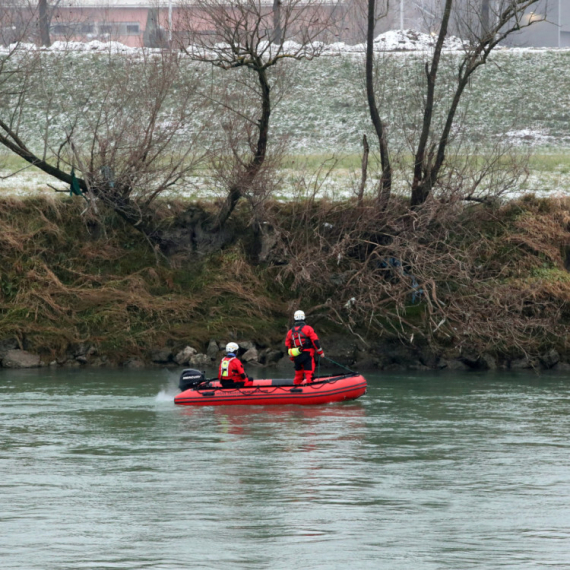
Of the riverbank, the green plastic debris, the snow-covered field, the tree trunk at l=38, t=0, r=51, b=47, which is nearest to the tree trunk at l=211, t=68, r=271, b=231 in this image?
the riverbank

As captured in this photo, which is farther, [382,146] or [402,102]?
[402,102]

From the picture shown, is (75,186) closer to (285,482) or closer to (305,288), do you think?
(305,288)

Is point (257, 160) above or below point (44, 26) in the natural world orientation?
below

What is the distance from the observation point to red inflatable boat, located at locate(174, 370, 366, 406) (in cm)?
1998

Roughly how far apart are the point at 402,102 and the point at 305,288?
12379 millimetres

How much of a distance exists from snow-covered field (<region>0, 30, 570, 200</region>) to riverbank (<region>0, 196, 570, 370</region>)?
4.91 m

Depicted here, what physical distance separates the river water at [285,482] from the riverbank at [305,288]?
4724 millimetres

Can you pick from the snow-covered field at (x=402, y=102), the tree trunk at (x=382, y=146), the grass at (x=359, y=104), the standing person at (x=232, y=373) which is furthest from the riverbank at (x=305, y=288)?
the standing person at (x=232, y=373)

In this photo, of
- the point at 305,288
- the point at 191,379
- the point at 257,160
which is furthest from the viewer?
the point at 257,160

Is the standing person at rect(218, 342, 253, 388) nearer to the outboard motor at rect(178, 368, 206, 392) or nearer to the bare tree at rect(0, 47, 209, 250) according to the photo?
the outboard motor at rect(178, 368, 206, 392)

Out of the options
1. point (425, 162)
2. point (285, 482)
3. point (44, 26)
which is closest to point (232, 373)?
point (285, 482)

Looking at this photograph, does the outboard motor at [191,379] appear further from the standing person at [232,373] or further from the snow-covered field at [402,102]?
the snow-covered field at [402,102]

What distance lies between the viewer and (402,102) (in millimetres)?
37375

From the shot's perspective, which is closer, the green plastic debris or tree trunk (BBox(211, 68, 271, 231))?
tree trunk (BBox(211, 68, 271, 231))
